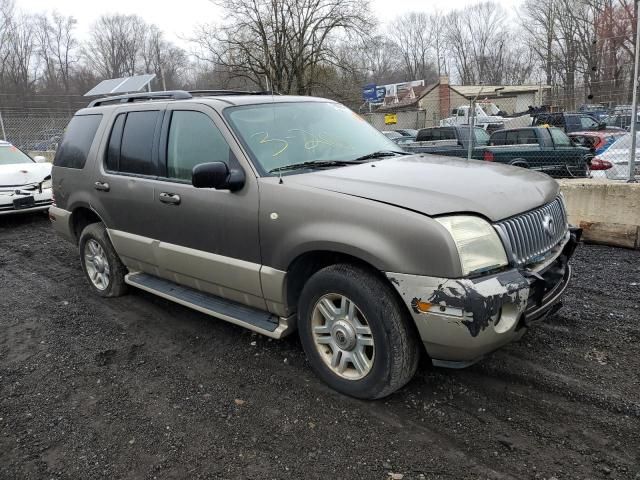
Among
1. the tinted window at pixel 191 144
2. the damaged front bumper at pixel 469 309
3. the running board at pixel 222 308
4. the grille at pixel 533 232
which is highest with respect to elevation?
the tinted window at pixel 191 144

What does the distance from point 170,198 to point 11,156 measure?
812 centimetres

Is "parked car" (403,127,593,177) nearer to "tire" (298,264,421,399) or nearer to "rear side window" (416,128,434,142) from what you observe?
"rear side window" (416,128,434,142)

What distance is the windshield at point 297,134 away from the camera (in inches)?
143

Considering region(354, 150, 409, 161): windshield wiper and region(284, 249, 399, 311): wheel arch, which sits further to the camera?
region(354, 150, 409, 161): windshield wiper

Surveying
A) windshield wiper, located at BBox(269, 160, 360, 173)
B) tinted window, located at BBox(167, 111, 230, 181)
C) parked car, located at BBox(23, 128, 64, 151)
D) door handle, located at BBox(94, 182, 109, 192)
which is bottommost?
door handle, located at BBox(94, 182, 109, 192)

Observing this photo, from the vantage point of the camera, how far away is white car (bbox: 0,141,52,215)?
9.28 metres

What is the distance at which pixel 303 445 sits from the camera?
9.25 feet

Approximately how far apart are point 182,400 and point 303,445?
3.09 ft

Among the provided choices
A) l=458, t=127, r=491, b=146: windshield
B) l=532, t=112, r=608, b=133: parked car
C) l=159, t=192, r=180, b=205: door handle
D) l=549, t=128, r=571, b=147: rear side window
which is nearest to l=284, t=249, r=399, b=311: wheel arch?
l=159, t=192, r=180, b=205: door handle

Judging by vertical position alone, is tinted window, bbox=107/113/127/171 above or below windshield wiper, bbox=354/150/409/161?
above

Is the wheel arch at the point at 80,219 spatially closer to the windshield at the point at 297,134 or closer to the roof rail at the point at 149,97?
the roof rail at the point at 149,97

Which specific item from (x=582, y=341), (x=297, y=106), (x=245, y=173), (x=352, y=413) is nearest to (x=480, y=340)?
(x=352, y=413)

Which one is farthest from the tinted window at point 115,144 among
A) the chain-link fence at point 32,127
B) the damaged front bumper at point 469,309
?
the chain-link fence at point 32,127

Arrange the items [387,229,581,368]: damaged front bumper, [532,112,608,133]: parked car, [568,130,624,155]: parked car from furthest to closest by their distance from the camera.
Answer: [532,112,608,133]: parked car, [568,130,624,155]: parked car, [387,229,581,368]: damaged front bumper
